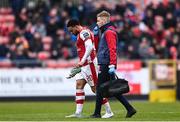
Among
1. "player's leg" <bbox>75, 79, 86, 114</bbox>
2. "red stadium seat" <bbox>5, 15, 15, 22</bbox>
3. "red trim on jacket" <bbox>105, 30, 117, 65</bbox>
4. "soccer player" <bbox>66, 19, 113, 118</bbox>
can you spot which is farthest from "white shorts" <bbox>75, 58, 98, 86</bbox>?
"red stadium seat" <bbox>5, 15, 15, 22</bbox>

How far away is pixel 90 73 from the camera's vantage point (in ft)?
54.2

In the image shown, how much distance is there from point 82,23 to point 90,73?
15606 mm

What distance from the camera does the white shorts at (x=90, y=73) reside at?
16500 mm

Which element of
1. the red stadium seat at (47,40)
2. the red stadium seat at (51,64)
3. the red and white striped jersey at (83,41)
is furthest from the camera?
the red stadium seat at (47,40)

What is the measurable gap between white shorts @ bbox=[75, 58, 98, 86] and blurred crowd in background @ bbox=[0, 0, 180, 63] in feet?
43.9

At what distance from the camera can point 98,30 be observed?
54.3ft

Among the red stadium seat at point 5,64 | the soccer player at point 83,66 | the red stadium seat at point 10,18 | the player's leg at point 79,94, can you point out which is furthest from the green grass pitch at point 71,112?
the red stadium seat at point 10,18

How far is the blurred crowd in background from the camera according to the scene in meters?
30.3

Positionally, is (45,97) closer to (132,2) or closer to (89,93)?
(89,93)

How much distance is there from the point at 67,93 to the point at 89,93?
0.89 meters

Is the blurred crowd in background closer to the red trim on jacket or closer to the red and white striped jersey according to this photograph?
the red and white striped jersey

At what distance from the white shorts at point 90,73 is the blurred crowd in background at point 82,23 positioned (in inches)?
527

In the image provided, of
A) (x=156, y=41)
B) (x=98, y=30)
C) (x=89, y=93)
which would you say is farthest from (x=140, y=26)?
(x=98, y=30)

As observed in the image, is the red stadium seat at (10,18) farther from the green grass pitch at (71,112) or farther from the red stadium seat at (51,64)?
the green grass pitch at (71,112)
